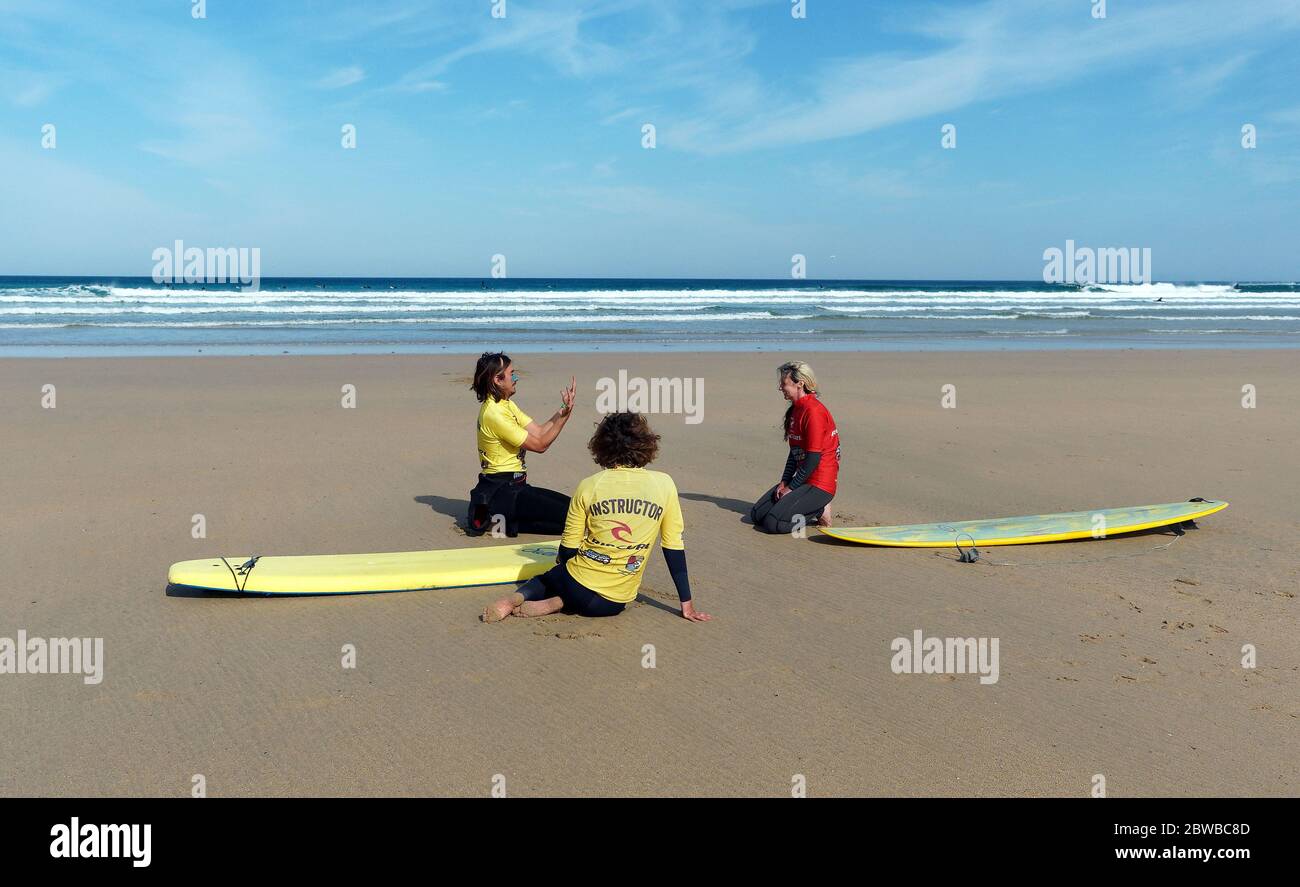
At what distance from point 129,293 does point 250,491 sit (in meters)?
43.9

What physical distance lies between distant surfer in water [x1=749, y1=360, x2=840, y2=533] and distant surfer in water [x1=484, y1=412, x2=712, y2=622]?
1924 mm

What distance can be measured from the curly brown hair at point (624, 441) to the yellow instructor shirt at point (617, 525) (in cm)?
7

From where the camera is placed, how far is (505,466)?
21.4 feet

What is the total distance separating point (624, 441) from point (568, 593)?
90 cm

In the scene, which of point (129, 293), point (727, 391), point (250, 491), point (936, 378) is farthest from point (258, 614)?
point (129, 293)

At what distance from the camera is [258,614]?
502cm

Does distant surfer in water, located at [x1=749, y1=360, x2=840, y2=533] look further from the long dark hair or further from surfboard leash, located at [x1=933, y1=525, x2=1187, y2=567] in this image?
the long dark hair

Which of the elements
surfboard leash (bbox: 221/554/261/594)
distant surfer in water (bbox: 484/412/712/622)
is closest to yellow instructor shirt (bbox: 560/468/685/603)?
distant surfer in water (bbox: 484/412/712/622)

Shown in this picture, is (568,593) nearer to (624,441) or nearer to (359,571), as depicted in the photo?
(624,441)

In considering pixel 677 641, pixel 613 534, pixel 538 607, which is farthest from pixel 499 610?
pixel 677 641
